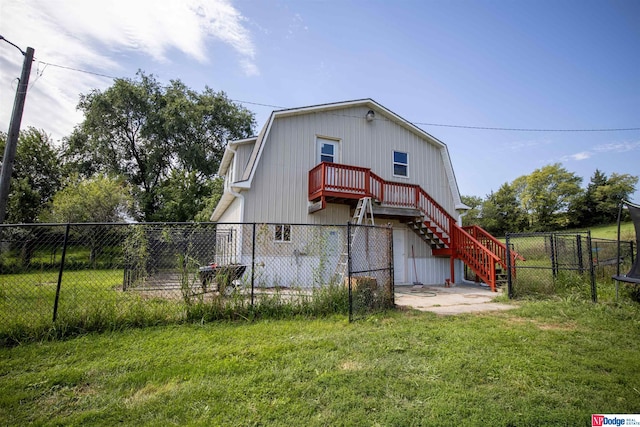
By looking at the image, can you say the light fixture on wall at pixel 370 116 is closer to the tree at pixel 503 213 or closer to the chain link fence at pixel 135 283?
the chain link fence at pixel 135 283

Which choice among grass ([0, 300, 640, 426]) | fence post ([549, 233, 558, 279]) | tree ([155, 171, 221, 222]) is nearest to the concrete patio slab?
grass ([0, 300, 640, 426])

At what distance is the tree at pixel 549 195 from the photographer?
3669cm

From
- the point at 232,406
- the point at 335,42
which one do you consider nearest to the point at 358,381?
the point at 232,406

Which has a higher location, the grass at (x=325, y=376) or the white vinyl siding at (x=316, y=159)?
the white vinyl siding at (x=316, y=159)

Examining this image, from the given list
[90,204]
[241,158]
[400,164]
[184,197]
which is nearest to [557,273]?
[400,164]

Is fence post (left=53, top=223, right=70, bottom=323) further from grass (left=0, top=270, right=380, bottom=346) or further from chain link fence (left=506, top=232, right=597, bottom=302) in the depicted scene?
chain link fence (left=506, top=232, right=597, bottom=302)

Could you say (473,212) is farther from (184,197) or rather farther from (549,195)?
(184,197)

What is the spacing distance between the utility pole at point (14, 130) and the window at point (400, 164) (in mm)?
11944

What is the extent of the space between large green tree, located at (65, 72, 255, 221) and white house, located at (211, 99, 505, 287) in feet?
47.3

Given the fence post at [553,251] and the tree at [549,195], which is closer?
the fence post at [553,251]

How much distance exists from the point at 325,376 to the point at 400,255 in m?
9.77

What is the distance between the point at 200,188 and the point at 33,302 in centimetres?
2060

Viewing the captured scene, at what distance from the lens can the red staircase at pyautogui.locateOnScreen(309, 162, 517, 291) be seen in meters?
10.2

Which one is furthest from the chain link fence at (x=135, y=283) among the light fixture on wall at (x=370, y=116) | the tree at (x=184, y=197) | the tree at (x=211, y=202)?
the tree at (x=184, y=197)
